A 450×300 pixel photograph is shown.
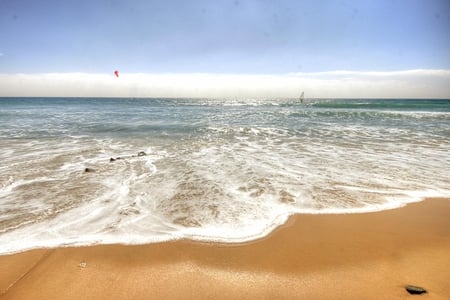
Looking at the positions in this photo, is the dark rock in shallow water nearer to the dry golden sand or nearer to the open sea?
the dry golden sand

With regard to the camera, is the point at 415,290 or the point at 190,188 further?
the point at 190,188

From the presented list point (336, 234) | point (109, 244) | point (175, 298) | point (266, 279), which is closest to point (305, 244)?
point (336, 234)

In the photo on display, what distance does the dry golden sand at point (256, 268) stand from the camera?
2867 millimetres

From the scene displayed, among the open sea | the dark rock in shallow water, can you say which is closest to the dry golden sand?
the dark rock in shallow water

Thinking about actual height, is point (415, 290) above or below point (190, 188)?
below

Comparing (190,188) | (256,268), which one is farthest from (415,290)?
(190,188)

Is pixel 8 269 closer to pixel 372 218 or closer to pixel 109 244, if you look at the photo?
pixel 109 244

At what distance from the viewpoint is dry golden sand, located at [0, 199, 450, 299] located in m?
2.87

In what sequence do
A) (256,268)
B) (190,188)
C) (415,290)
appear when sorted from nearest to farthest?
1. (415,290)
2. (256,268)
3. (190,188)

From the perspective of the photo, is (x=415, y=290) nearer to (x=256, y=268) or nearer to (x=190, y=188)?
(x=256, y=268)

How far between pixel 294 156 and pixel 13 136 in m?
14.6

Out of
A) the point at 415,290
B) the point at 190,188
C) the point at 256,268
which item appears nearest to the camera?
the point at 415,290

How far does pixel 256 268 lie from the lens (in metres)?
3.26

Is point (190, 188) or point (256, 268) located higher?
point (190, 188)
